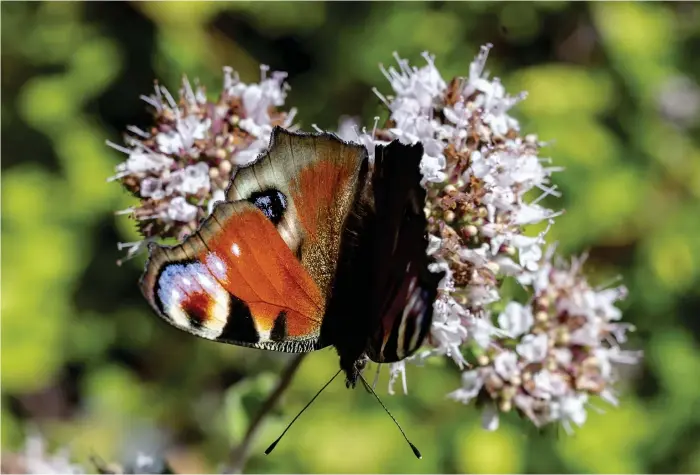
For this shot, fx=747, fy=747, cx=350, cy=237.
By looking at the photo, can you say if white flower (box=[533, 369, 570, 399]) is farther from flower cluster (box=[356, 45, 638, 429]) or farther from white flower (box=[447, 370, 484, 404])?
white flower (box=[447, 370, 484, 404])

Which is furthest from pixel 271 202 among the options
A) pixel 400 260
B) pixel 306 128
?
pixel 306 128

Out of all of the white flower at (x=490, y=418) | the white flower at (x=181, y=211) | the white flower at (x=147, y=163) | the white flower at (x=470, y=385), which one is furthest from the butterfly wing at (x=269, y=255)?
the white flower at (x=490, y=418)

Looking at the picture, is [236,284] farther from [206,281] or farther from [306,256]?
[306,256]

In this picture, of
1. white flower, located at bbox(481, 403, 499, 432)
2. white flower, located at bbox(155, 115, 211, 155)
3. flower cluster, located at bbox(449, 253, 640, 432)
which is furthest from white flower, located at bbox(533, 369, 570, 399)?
white flower, located at bbox(155, 115, 211, 155)

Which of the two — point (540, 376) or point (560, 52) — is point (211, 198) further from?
point (560, 52)

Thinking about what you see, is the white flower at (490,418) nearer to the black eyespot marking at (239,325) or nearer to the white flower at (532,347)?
the white flower at (532,347)
